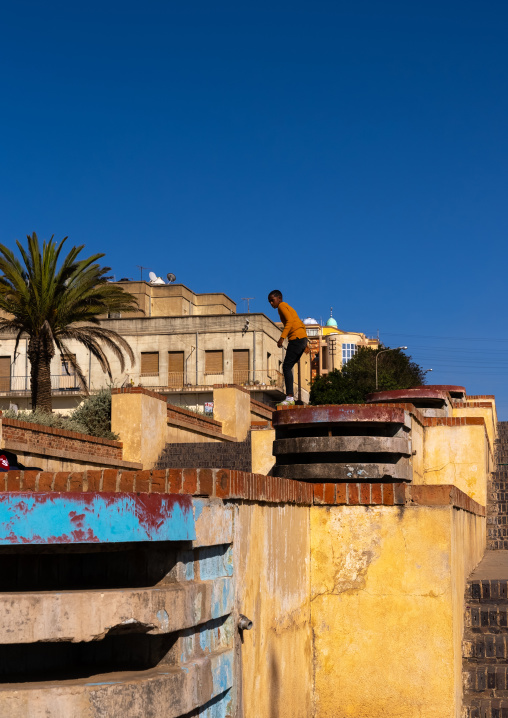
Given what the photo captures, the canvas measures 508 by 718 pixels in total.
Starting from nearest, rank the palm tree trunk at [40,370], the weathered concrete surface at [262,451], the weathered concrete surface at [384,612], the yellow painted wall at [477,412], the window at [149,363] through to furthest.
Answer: the weathered concrete surface at [384,612], the weathered concrete surface at [262,451], the yellow painted wall at [477,412], the palm tree trunk at [40,370], the window at [149,363]

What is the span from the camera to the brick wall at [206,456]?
61.5 ft

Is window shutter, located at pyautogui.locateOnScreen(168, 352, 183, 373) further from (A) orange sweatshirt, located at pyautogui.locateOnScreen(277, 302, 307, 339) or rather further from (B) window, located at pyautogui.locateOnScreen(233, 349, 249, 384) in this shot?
(A) orange sweatshirt, located at pyautogui.locateOnScreen(277, 302, 307, 339)

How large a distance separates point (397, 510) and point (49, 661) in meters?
2.95

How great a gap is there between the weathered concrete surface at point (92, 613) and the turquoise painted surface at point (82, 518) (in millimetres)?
216

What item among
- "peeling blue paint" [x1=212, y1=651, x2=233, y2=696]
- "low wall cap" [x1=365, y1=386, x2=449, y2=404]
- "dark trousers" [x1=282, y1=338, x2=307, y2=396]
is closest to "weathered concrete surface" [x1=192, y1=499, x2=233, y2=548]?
"peeling blue paint" [x1=212, y1=651, x2=233, y2=696]

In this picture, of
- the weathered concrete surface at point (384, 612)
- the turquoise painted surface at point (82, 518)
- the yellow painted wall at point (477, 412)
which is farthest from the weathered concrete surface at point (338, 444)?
the yellow painted wall at point (477, 412)

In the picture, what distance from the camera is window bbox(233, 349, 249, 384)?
5509cm

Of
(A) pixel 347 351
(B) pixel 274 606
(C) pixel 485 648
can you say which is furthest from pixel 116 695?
(A) pixel 347 351

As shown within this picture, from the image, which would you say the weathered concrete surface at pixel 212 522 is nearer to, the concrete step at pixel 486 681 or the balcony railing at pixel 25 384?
the concrete step at pixel 486 681

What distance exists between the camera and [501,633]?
714 cm

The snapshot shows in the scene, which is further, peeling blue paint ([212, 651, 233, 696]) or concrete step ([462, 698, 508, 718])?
concrete step ([462, 698, 508, 718])

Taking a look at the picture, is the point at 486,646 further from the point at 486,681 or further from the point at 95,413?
the point at 95,413

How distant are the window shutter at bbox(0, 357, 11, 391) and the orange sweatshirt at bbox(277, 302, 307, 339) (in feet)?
154

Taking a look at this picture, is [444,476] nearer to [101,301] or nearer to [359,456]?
[359,456]
